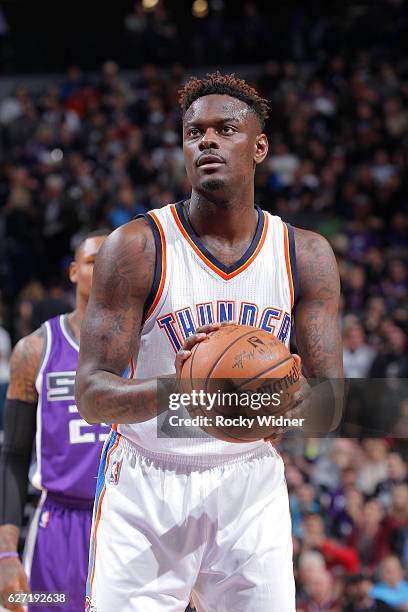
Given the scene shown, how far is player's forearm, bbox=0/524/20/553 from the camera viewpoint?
3.75 m

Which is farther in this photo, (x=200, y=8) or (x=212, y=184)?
(x=200, y=8)

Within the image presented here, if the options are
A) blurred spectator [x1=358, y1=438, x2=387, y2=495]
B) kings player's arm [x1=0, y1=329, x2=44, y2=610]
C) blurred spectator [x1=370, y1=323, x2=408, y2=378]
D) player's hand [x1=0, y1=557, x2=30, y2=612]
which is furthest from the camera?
blurred spectator [x1=370, y1=323, x2=408, y2=378]

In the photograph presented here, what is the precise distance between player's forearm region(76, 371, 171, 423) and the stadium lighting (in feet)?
48.9

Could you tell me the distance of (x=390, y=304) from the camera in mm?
9742

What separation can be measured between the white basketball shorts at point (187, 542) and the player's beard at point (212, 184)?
849 mm

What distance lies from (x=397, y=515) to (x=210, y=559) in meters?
4.77

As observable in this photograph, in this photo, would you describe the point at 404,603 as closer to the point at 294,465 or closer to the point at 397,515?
the point at 397,515

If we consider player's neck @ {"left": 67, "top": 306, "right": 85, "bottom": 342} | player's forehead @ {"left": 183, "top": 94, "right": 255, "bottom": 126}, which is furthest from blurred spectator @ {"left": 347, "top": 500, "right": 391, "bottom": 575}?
player's forehead @ {"left": 183, "top": 94, "right": 255, "bottom": 126}

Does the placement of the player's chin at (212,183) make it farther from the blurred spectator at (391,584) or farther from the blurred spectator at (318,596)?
the blurred spectator at (391,584)

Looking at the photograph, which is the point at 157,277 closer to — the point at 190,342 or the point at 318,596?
the point at 190,342

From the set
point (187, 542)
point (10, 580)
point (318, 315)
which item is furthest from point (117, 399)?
point (10, 580)

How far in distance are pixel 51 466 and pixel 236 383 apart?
1.73 m

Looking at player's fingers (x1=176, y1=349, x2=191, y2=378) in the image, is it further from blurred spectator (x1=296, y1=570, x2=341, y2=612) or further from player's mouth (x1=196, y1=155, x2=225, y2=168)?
blurred spectator (x1=296, y1=570, x2=341, y2=612)

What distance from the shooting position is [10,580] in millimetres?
3582
